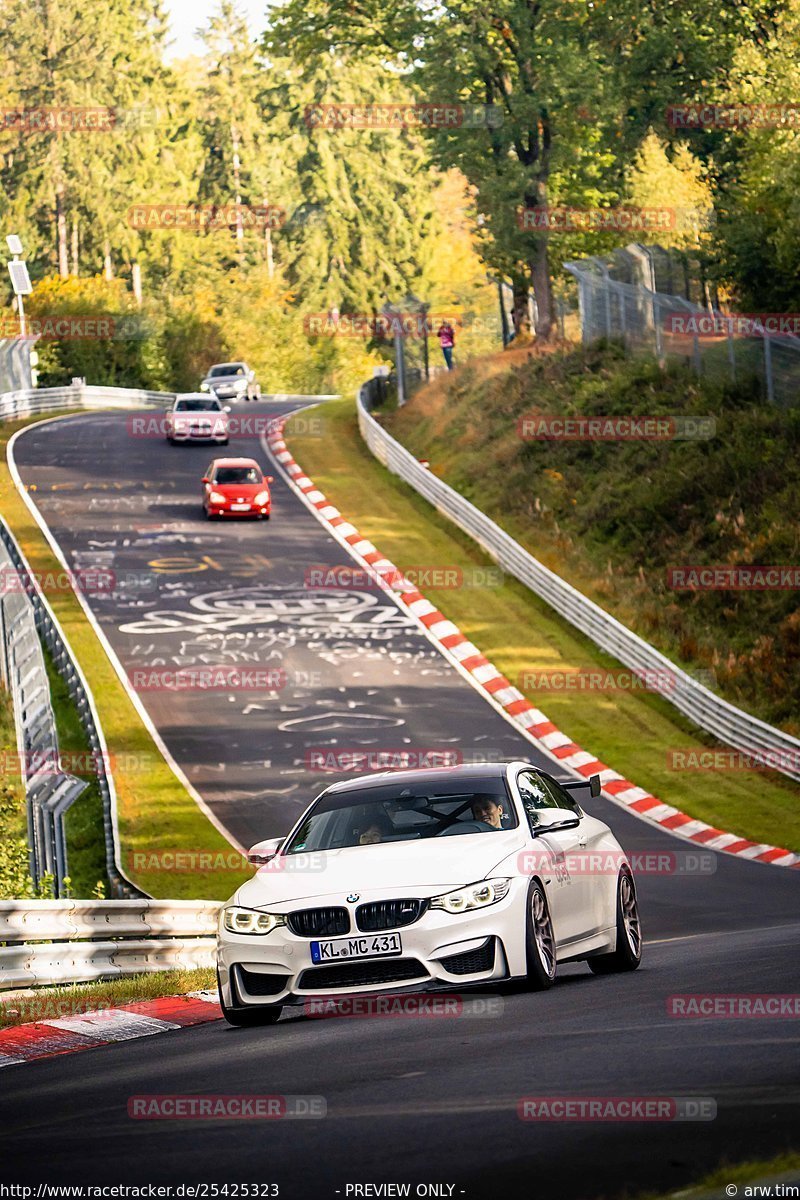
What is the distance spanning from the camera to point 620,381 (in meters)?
43.6

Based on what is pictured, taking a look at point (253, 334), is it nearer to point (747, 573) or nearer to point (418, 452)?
point (418, 452)

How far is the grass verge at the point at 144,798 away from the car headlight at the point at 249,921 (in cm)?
1119

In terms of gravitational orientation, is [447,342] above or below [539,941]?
above

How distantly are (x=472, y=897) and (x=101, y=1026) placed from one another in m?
2.64

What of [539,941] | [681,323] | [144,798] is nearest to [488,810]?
[539,941]

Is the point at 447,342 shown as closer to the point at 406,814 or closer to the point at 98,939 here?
the point at 98,939

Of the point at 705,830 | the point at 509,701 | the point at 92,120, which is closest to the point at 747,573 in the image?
the point at 509,701

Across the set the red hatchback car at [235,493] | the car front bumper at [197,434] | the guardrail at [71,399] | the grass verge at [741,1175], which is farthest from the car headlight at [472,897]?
the guardrail at [71,399]

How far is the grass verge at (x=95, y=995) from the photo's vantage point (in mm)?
11086

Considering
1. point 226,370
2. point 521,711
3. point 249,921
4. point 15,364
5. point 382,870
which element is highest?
point 15,364

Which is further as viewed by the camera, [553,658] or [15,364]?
[15,364]

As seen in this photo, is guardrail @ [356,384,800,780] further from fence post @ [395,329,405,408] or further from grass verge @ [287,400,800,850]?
fence post @ [395,329,405,408]

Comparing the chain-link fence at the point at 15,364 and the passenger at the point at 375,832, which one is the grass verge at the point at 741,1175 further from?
the chain-link fence at the point at 15,364

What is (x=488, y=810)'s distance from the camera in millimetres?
10719
